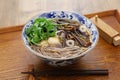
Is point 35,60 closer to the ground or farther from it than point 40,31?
closer to the ground

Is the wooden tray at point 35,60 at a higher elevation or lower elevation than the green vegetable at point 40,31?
lower

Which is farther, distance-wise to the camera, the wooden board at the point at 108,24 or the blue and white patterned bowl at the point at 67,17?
the wooden board at the point at 108,24

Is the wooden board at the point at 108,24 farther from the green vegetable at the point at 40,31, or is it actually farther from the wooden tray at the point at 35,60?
the green vegetable at the point at 40,31

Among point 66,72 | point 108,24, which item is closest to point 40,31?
point 66,72

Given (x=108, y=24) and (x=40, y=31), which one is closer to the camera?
(x=40, y=31)

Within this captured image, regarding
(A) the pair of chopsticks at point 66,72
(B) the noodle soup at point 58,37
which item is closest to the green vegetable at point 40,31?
(B) the noodle soup at point 58,37

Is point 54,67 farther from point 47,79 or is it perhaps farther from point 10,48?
point 10,48

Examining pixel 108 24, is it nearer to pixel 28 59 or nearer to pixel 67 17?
pixel 67 17
